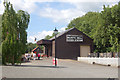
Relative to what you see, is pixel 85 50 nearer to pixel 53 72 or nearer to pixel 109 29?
pixel 109 29

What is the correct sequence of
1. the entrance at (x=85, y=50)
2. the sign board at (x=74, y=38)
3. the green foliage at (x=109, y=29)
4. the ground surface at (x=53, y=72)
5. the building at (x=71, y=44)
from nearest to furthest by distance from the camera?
the ground surface at (x=53, y=72) → the green foliage at (x=109, y=29) → the building at (x=71, y=44) → the sign board at (x=74, y=38) → the entrance at (x=85, y=50)

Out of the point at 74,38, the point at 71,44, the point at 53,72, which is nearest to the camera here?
the point at 53,72

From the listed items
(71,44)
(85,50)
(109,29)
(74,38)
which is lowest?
(85,50)

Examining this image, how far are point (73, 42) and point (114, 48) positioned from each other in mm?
9594

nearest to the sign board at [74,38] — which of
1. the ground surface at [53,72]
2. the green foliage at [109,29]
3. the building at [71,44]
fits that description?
the building at [71,44]

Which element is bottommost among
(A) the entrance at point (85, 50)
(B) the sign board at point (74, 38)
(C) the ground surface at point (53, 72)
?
(C) the ground surface at point (53, 72)

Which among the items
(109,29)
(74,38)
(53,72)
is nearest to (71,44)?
(74,38)

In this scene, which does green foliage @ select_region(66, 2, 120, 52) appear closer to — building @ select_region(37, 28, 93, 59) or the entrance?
the entrance

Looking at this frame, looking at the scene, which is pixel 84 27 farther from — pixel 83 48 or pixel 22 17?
pixel 22 17

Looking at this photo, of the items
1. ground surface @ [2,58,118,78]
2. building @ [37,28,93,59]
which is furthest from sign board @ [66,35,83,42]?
ground surface @ [2,58,118,78]

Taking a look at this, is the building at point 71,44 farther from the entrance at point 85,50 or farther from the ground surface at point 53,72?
the ground surface at point 53,72

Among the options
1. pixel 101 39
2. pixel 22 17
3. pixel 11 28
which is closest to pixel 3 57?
pixel 11 28

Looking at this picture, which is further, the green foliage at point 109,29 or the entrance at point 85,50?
the entrance at point 85,50

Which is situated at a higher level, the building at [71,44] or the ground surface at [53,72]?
the building at [71,44]
